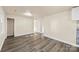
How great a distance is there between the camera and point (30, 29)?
10109 millimetres

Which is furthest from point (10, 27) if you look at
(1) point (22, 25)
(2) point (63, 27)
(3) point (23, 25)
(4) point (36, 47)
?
(2) point (63, 27)

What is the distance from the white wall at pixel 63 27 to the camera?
4609 mm

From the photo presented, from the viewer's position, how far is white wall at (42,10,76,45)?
15.1 ft

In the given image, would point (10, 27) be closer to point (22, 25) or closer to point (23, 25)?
point (22, 25)

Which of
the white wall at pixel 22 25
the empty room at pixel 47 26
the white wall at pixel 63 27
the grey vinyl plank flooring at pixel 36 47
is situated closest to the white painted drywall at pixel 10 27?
the empty room at pixel 47 26

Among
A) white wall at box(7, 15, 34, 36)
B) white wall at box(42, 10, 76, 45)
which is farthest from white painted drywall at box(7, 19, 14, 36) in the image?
white wall at box(42, 10, 76, 45)

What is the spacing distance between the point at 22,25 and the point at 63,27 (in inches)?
169

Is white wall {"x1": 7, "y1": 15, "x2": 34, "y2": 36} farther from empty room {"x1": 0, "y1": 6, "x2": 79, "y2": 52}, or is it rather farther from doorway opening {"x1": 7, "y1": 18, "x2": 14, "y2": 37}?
doorway opening {"x1": 7, "y1": 18, "x2": 14, "y2": 37}

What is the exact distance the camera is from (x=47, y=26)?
25.3ft

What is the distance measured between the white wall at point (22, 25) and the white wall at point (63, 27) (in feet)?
8.53

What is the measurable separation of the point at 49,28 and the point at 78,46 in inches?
132
